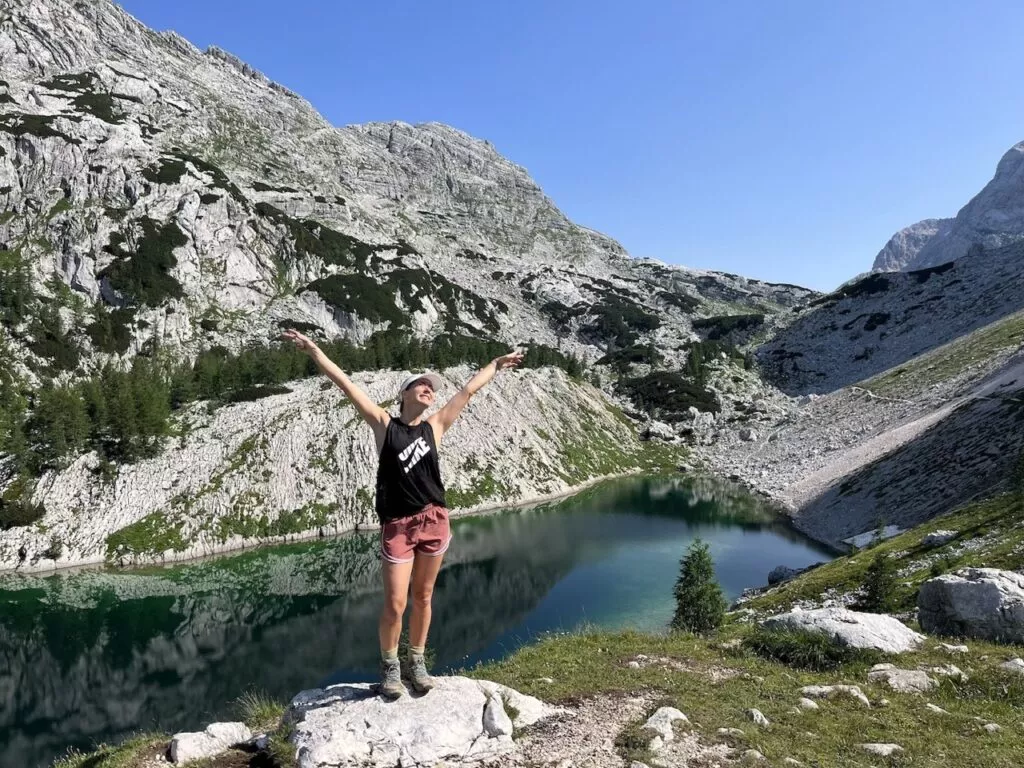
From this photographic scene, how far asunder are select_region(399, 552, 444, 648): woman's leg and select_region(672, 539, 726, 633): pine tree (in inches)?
816

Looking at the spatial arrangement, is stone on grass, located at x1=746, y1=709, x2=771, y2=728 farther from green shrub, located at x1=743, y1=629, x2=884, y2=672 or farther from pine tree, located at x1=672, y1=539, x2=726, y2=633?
pine tree, located at x1=672, y1=539, x2=726, y2=633

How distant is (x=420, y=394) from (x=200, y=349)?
13245 cm

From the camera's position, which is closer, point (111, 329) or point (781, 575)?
point (781, 575)

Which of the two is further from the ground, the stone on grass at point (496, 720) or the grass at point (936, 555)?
the stone on grass at point (496, 720)

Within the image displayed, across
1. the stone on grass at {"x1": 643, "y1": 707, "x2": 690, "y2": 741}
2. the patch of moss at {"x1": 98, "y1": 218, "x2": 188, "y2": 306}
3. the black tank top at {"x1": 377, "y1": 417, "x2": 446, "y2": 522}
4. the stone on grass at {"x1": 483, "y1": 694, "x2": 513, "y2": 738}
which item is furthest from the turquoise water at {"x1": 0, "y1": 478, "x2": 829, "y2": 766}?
the patch of moss at {"x1": 98, "y1": 218, "x2": 188, "y2": 306}

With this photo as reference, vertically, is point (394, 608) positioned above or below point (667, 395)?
below

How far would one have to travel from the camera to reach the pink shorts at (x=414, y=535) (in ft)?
25.7

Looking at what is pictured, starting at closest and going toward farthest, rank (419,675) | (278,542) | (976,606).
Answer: (419,675) < (976,606) < (278,542)

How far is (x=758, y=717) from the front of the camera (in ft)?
30.0

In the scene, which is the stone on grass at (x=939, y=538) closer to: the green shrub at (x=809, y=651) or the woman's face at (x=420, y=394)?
the green shrub at (x=809, y=651)

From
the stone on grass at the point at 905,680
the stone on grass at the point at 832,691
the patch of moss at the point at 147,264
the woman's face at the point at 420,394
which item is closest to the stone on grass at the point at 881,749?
the stone on grass at the point at 832,691

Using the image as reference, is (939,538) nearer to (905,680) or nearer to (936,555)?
(936,555)

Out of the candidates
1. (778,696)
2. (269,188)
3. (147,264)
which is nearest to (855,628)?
(778,696)

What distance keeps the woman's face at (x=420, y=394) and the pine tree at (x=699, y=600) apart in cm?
2242
